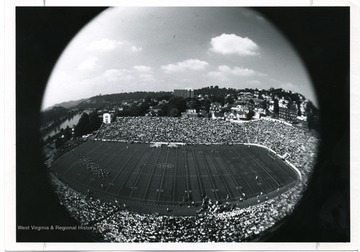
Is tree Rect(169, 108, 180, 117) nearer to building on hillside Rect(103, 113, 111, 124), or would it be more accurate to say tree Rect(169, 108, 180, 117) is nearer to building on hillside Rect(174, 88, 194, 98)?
building on hillside Rect(174, 88, 194, 98)

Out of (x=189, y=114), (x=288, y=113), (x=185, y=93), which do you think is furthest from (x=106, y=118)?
(x=288, y=113)

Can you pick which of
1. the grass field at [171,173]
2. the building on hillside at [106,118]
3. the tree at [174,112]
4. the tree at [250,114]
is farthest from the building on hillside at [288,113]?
the building on hillside at [106,118]

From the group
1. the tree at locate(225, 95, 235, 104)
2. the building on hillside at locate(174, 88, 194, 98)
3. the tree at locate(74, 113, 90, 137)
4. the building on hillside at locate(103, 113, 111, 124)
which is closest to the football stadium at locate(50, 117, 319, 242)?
the building on hillside at locate(103, 113, 111, 124)

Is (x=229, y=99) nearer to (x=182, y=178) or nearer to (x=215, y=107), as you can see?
(x=215, y=107)

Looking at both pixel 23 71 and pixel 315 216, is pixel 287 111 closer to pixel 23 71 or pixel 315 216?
pixel 315 216

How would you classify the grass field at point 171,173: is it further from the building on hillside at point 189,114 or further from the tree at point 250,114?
the building on hillside at point 189,114
